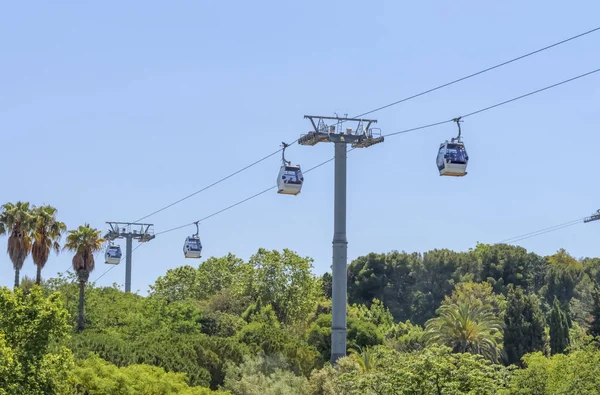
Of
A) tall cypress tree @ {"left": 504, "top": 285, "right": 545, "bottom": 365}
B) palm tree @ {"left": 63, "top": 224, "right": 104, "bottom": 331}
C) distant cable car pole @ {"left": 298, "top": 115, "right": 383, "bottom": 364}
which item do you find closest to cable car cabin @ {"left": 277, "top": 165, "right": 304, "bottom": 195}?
distant cable car pole @ {"left": 298, "top": 115, "right": 383, "bottom": 364}

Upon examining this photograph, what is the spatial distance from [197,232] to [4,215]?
13161 mm

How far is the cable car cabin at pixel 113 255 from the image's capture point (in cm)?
8214

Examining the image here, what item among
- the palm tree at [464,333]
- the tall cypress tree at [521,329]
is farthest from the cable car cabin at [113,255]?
the tall cypress tree at [521,329]

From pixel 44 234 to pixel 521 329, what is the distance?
3806cm

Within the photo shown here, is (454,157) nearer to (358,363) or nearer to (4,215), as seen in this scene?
(358,363)

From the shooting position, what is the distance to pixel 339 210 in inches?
2122

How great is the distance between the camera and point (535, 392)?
1542 inches

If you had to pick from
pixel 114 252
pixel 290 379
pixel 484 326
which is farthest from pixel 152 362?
pixel 114 252

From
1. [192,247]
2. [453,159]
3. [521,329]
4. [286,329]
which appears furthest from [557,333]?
[453,159]

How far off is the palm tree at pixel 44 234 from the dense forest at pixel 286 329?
0.29ft

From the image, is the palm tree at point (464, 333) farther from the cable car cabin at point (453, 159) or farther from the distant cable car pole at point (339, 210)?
the cable car cabin at point (453, 159)

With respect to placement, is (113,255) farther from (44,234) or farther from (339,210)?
(339,210)

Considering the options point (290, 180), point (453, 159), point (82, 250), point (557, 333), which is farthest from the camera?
point (557, 333)

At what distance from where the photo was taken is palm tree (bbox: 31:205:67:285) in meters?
67.1
